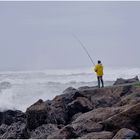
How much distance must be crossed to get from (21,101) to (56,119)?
1161 centimetres

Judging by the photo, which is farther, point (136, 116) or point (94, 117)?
point (94, 117)

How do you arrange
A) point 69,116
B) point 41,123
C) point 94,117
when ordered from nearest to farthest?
1. point 94,117
2. point 41,123
3. point 69,116

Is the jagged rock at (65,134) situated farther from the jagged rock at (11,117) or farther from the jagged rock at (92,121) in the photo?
the jagged rock at (11,117)

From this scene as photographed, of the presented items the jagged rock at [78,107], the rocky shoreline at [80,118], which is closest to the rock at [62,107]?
the rocky shoreline at [80,118]

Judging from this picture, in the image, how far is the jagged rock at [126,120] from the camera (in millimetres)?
8953

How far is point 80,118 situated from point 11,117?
3.50 meters

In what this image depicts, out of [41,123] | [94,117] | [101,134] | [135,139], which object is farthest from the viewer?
[41,123]

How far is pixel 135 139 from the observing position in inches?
288

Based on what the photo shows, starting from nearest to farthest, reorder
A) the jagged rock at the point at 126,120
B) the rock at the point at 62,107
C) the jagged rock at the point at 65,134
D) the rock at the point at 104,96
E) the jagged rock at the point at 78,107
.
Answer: the jagged rock at the point at 65,134 < the jagged rock at the point at 126,120 < the rock at the point at 62,107 < the jagged rock at the point at 78,107 < the rock at the point at 104,96

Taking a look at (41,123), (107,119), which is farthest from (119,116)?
(41,123)

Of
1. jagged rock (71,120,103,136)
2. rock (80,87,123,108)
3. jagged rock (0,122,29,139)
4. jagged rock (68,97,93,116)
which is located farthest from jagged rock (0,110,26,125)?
jagged rock (71,120,103,136)

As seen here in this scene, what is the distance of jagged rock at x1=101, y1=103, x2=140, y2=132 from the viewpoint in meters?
8.95

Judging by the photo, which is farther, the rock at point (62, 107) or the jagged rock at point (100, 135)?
the rock at point (62, 107)

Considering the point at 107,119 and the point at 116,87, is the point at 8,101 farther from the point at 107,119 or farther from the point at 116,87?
the point at 107,119
